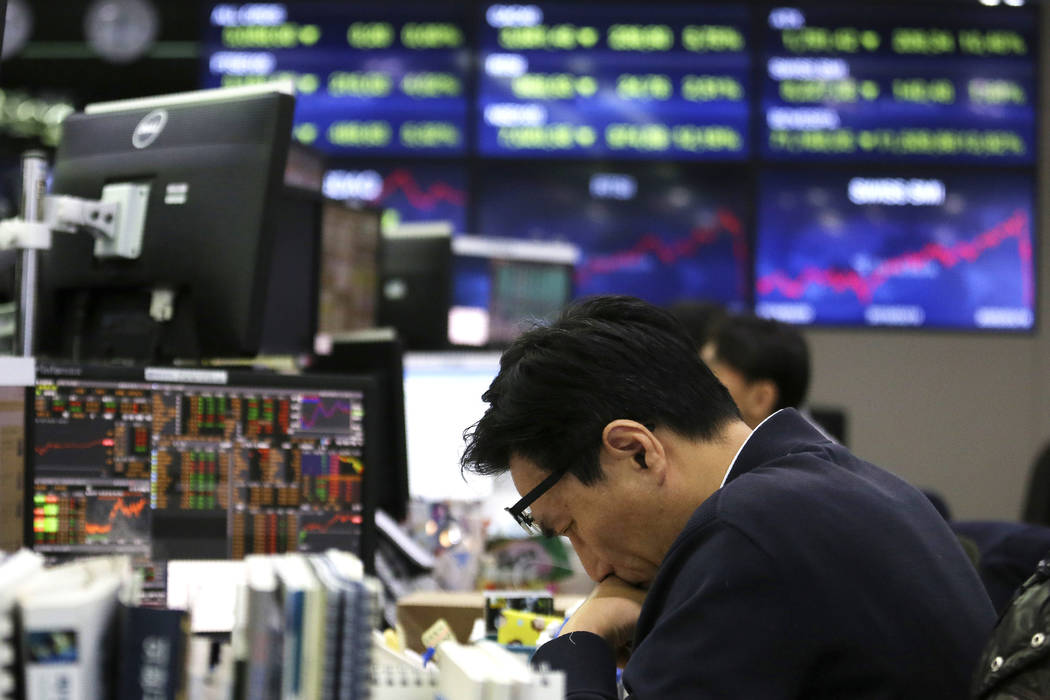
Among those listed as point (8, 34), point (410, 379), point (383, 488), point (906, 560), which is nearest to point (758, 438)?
point (906, 560)

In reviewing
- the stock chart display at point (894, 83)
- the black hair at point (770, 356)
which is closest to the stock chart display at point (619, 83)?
the stock chart display at point (894, 83)

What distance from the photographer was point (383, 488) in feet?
8.62

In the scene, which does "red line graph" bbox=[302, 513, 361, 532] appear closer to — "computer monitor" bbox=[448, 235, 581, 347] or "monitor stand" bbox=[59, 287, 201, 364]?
"monitor stand" bbox=[59, 287, 201, 364]

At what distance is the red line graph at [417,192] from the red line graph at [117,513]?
139 inches

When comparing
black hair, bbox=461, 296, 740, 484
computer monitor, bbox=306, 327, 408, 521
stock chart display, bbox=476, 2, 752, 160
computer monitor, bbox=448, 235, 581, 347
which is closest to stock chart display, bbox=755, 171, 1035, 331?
stock chart display, bbox=476, 2, 752, 160

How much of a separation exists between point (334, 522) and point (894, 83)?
158 inches

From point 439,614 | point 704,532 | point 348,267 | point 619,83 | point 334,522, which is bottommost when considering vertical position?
point 439,614

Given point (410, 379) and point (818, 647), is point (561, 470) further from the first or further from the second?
point (410, 379)

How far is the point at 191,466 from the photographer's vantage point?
1762mm

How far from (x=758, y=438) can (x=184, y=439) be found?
2.67 ft

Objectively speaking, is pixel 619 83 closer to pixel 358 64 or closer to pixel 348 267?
pixel 358 64

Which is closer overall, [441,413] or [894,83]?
[441,413]

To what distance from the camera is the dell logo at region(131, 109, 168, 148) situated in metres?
2.09

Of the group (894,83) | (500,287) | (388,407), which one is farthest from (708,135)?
(388,407)
